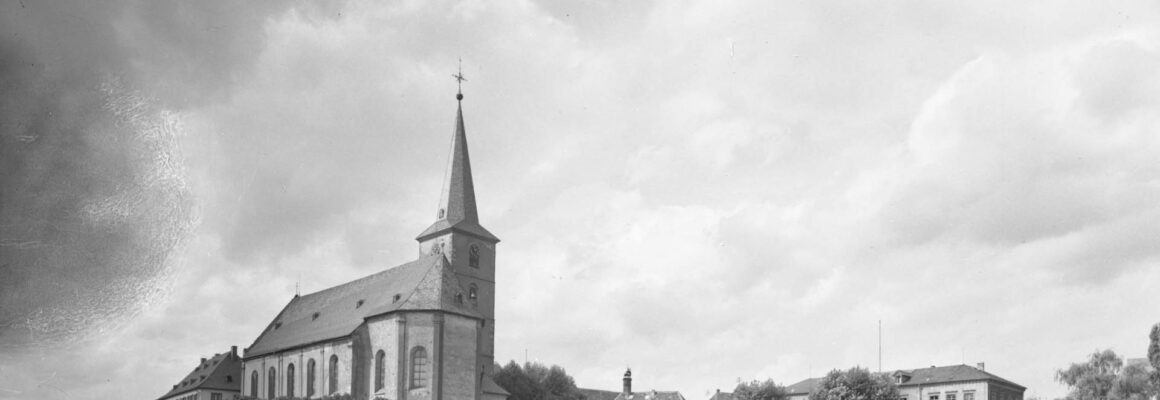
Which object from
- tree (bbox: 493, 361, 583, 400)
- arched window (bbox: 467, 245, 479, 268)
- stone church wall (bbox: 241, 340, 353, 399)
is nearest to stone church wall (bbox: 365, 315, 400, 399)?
stone church wall (bbox: 241, 340, 353, 399)

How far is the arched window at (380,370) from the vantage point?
65875 mm

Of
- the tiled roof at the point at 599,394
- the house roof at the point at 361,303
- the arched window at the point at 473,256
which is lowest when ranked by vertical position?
the tiled roof at the point at 599,394

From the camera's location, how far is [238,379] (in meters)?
89.9

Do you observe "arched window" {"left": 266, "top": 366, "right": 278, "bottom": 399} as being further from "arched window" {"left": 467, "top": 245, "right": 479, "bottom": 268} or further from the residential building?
the residential building

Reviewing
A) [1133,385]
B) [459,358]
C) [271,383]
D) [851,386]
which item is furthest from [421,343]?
[1133,385]

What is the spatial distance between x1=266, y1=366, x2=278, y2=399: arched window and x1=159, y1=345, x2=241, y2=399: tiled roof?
30.4 ft

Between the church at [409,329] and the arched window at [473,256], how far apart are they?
10 cm

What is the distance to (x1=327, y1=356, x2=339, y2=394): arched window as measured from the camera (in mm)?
70375

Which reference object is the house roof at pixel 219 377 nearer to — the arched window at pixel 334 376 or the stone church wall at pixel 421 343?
the arched window at pixel 334 376

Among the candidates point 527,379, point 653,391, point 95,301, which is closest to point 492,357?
point 527,379

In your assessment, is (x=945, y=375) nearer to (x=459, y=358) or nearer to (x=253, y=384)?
(x=459, y=358)

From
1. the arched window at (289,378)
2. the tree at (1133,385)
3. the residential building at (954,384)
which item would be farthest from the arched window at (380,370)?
the tree at (1133,385)

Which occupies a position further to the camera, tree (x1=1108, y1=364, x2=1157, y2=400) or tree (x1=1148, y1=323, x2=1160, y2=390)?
tree (x1=1108, y1=364, x2=1157, y2=400)

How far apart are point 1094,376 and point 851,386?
1711 centimetres
